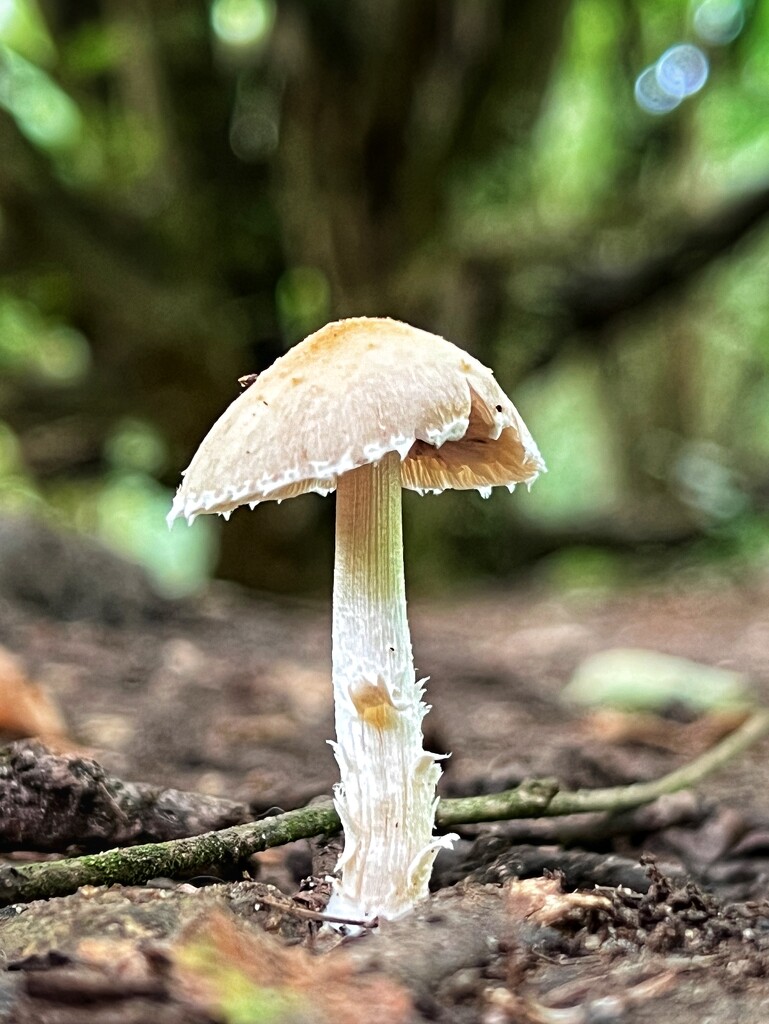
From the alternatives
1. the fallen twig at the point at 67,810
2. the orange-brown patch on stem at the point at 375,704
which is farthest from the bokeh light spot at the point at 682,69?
the fallen twig at the point at 67,810

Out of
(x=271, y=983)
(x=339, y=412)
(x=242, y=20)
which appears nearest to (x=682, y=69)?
(x=242, y=20)

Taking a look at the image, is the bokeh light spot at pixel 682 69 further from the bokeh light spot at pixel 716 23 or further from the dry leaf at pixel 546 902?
the dry leaf at pixel 546 902

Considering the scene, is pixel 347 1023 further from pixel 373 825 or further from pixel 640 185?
pixel 640 185

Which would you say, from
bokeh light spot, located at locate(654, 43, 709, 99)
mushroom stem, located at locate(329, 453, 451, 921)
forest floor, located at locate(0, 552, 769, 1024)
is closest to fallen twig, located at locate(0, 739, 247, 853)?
forest floor, located at locate(0, 552, 769, 1024)

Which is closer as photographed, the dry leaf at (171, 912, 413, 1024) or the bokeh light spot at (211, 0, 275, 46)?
the dry leaf at (171, 912, 413, 1024)

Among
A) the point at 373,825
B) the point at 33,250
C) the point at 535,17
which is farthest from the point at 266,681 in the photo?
the point at 535,17

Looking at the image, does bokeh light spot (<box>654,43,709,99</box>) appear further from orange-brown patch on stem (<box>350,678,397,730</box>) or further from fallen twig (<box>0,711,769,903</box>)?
orange-brown patch on stem (<box>350,678,397,730</box>)
